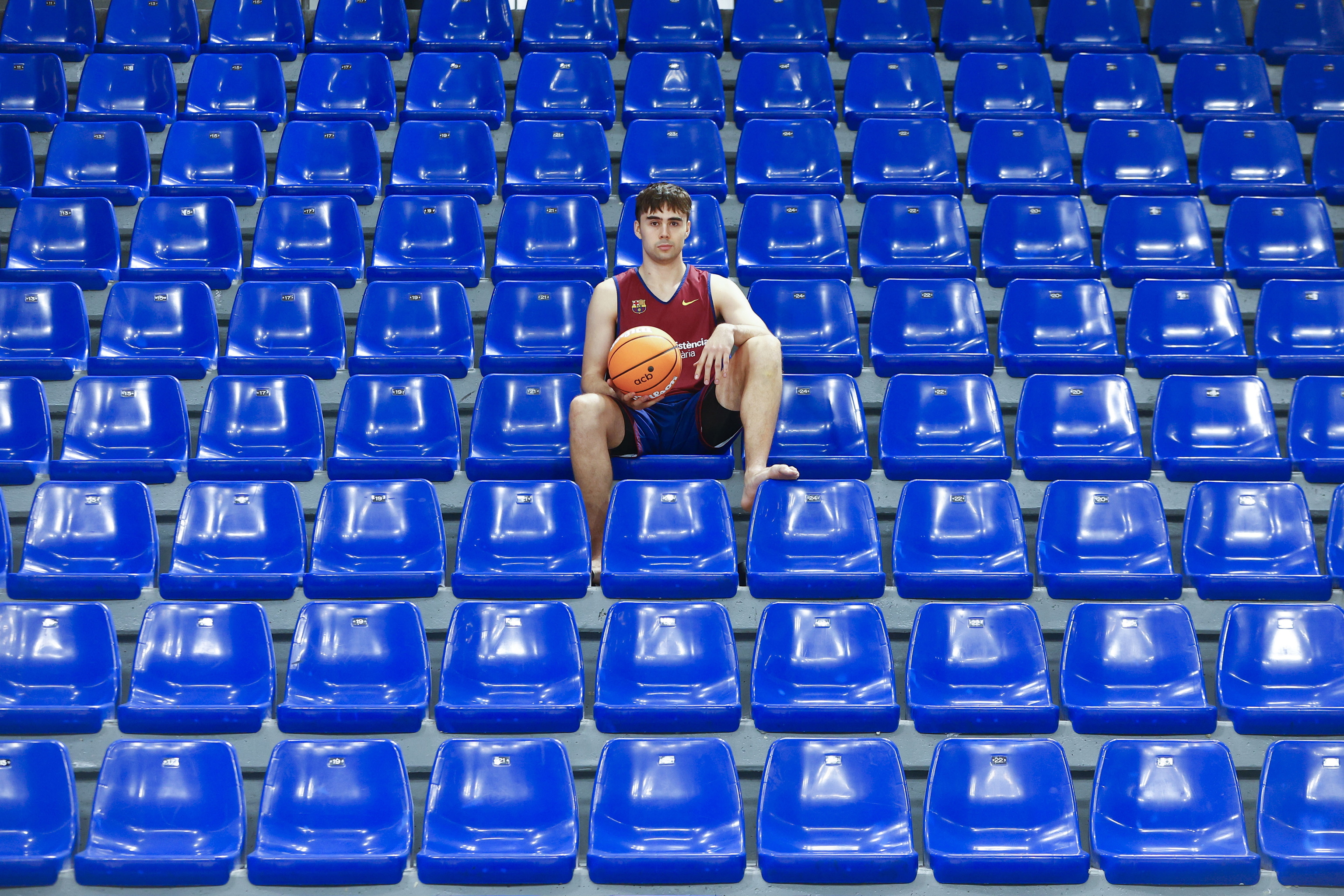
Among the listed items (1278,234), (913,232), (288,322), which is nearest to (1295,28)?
(1278,234)

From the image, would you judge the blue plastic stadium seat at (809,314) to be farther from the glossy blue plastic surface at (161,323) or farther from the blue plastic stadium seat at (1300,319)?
the glossy blue plastic surface at (161,323)

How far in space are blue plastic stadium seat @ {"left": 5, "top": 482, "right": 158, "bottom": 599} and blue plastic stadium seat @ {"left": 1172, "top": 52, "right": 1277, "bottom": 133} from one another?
3668 mm

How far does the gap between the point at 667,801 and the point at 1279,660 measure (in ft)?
4.64

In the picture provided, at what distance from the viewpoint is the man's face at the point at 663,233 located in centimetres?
329

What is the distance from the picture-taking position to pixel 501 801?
263cm

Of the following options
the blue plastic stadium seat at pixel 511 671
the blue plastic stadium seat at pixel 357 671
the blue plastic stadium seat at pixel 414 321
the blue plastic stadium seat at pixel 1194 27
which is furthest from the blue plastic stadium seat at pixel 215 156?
the blue plastic stadium seat at pixel 1194 27

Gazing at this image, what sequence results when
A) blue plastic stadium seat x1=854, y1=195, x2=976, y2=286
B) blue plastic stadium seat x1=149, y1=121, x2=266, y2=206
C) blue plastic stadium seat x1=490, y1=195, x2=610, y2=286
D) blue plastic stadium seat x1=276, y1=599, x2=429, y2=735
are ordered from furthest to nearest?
blue plastic stadium seat x1=149, y1=121, x2=266, y2=206 < blue plastic stadium seat x1=854, y1=195, x2=976, y2=286 < blue plastic stadium seat x1=490, y1=195, x2=610, y2=286 < blue plastic stadium seat x1=276, y1=599, x2=429, y2=735

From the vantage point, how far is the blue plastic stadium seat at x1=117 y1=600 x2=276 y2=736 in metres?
2.77

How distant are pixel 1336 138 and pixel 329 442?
3.42 metres

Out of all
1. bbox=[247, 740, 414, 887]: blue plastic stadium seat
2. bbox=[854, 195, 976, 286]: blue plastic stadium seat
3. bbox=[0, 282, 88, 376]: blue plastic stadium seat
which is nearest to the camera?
bbox=[247, 740, 414, 887]: blue plastic stadium seat

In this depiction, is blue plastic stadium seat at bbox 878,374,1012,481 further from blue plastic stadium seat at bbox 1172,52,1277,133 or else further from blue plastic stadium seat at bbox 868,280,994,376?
blue plastic stadium seat at bbox 1172,52,1277,133

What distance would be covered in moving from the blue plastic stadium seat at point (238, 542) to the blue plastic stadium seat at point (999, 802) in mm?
1527

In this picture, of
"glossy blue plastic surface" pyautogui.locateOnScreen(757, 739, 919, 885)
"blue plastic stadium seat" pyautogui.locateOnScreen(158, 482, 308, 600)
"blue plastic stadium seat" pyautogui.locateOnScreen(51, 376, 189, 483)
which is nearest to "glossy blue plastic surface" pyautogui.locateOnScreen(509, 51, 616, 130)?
"blue plastic stadium seat" pyautogui.locateOnScreen(51, 376, 189, 483)

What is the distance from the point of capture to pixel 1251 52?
16.1 feet
